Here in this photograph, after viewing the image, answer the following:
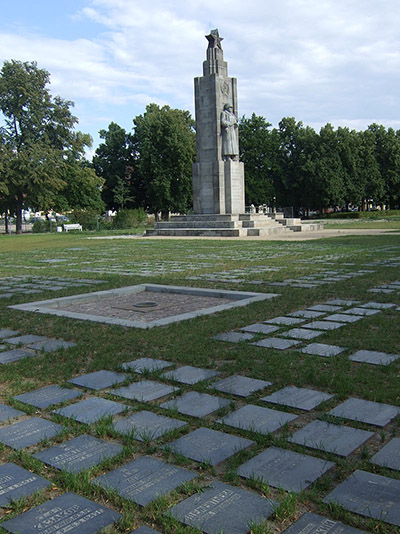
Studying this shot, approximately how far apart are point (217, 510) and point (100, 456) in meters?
0.93

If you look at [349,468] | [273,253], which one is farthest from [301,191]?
[349,468]

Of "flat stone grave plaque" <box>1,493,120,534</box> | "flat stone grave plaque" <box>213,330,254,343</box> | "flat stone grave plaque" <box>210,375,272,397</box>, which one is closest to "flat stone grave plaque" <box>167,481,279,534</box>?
"flat stone grave plaque" <box>1,493,120,534</box>

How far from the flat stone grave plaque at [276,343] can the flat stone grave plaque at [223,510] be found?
2.89m

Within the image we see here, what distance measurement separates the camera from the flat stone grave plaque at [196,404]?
3.98 meters

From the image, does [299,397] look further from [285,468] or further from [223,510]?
[223,510]

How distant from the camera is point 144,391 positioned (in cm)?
445

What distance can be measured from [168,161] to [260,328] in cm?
5044

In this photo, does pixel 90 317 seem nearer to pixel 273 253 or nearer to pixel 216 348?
pixel 216 348

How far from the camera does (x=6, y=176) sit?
145 feet

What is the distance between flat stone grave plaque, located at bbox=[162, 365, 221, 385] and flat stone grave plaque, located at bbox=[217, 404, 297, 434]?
2.54 feet

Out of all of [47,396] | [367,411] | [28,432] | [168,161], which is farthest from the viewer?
[168,161]

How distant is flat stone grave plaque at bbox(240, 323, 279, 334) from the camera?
6.38 metres

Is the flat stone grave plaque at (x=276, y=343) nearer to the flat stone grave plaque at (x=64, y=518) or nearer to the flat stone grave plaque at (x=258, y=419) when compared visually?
the flat stone grave plaque at (x=258, y=419)

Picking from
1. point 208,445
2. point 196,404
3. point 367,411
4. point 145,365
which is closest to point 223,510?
point 208,445
